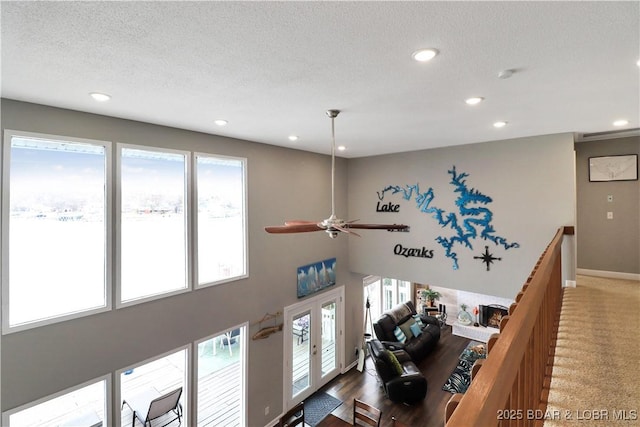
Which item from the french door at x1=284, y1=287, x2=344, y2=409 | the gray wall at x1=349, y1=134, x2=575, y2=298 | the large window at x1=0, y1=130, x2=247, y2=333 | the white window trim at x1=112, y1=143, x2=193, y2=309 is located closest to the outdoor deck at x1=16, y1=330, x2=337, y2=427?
the white window trim at x1=112, y1=143, x2=193, y2=309

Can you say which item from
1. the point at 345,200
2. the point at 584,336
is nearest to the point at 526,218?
the point at 584,336

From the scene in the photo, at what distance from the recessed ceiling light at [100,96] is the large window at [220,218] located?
153cm

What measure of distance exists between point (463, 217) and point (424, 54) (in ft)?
13.7

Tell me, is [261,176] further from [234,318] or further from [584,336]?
[584,336]

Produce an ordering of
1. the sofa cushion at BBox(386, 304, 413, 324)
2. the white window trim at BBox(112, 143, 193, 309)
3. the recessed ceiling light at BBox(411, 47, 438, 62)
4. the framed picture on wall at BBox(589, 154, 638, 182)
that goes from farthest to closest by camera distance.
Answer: the sofa cushion at BBox(386, 304, 413, 324) < the framed picture on wall at BBox(589, 154, 638, 182) < the white window trim at BBox(112, 143, 193, 309) < the recessed ceiling light at BBox(411, 47, 438, 62)

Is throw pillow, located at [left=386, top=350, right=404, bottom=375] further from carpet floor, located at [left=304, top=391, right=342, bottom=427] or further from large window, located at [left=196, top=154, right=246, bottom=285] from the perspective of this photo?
large window, located at [left=196, top=154, right=246, bottom=285]

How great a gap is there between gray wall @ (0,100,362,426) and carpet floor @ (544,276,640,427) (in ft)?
13.2

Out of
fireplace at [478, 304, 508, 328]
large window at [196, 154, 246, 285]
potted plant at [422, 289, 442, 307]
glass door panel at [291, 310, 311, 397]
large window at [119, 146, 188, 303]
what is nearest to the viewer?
large window at [119, 146, 188, 303]

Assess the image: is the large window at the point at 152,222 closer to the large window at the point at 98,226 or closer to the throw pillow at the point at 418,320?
the large window at the point at 98,226

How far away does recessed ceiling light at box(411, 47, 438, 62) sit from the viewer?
1.97 meters

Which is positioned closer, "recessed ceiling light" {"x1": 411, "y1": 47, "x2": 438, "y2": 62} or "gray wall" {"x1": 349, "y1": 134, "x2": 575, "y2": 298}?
"recessed ceiling light" {"x1": 411, "y1": 47, "x2": 438, "y2": 62}

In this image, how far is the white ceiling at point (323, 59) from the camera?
1584 millimetres

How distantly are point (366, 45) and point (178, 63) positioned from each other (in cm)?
132

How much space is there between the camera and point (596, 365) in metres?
2.15
